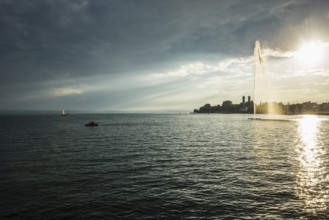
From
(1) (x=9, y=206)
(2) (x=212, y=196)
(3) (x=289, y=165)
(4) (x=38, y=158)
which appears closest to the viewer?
(1) (x=9, y=206)

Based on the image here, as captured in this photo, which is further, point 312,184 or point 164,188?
point 312,184

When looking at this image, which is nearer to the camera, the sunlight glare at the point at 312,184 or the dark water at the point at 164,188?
the dark water at the point at 164,188

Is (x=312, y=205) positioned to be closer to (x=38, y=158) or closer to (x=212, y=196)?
(x=212, y=196)

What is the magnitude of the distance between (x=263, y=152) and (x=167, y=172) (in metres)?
29.7

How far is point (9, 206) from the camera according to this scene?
26.4 meters

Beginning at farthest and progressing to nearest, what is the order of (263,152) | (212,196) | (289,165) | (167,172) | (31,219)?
1. (263,152)
2. (289,165)
3. (167,172)
4. (212,196)
5. (31,219)

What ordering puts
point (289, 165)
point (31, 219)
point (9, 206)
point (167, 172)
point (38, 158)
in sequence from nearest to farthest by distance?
point (31, 219)
point (9, 206)
point (167, 172)
point (289, 165)
point (38, 158)

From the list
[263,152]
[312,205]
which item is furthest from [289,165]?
[312,205]

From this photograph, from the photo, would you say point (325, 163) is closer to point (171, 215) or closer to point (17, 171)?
A: point (171, 215)

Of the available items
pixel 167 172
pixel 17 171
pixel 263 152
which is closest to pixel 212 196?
pixel 167 172

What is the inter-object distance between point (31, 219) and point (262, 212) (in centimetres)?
2074

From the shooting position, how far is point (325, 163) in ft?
159

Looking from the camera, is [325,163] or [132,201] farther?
[325,163]

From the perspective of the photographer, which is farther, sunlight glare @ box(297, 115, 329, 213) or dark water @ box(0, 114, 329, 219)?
sunlight glare @ box(297, 115, 329, 213)
